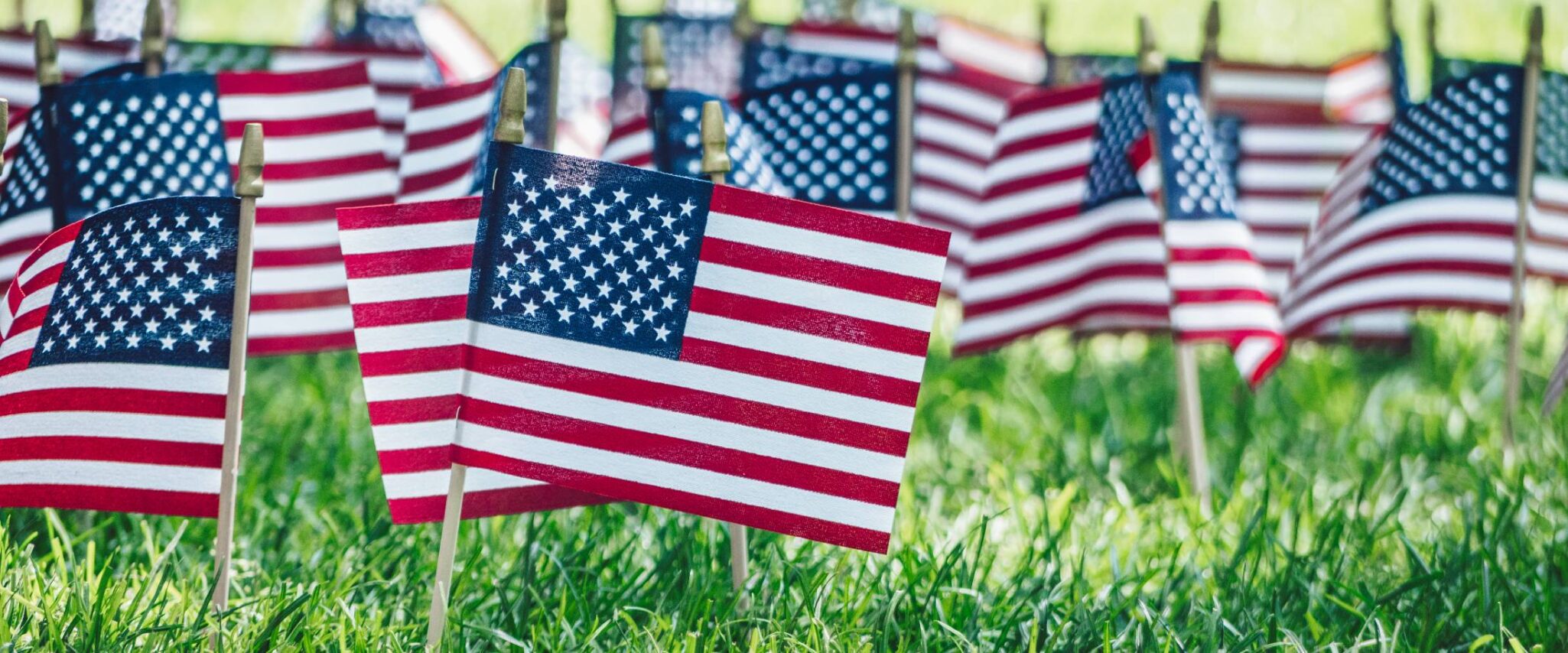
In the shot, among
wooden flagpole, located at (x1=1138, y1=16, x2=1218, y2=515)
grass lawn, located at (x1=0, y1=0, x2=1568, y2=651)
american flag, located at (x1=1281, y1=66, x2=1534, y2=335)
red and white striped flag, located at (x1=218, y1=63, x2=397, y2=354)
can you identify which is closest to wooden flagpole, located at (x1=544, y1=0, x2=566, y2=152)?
red and white striped flag, located at (x1=218, y1=63, x2=397, y2=354)

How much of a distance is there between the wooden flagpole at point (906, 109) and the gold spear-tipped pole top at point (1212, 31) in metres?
1.11

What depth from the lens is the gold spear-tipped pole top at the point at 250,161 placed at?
3107mm

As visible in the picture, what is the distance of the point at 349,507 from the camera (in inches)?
168

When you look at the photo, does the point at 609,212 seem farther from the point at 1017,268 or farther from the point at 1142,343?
the point at 1142,343

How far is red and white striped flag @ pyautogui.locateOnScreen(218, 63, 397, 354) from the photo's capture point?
4348 mm

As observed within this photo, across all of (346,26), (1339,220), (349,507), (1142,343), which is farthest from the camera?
(1142,343)

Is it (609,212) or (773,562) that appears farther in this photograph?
(773,562)

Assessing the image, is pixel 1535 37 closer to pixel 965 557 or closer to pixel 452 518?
pixel 965 557

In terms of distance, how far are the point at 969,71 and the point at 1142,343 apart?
1977 millimetres

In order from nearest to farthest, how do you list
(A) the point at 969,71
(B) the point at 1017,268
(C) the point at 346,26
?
(B) the point at 1017,268, (A) the point at 969,71, (C) the point at 346,26

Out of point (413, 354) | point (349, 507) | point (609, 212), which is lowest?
point (349, 507)

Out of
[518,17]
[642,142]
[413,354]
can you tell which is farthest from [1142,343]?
[518,17]

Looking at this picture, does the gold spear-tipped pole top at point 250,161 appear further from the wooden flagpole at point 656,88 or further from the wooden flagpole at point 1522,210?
the wooden flagpole at point 1522,210

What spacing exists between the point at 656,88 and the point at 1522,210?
3.19m
